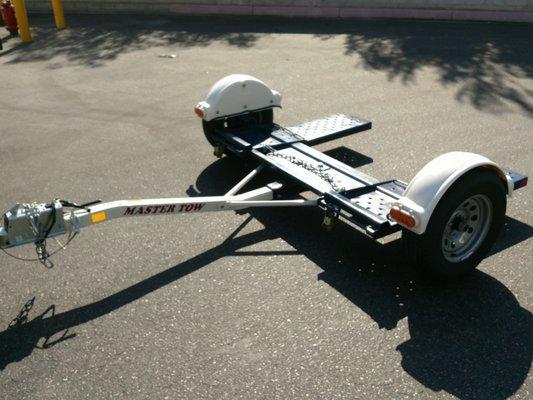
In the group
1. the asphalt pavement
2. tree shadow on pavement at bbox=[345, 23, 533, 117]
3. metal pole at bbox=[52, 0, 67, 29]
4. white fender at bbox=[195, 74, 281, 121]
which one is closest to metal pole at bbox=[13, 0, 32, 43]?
metal pole at bbox=[52, 0, 67, 29]

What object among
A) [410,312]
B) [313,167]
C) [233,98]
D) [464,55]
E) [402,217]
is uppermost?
[233,98]

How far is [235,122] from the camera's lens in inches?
259

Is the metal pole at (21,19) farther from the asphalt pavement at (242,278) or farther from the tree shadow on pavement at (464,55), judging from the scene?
the tree shadow on pavement at (464,55)

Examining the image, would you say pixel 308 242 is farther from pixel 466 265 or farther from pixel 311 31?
pixel 311 31

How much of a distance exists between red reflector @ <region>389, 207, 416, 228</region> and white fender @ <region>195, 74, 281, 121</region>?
2.70 metres

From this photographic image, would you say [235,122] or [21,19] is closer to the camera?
[235,122]

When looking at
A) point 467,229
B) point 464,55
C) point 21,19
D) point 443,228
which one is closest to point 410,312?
point 443,228

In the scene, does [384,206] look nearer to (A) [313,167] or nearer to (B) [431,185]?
(B) [431,185]

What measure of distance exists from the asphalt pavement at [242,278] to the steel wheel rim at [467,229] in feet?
0.78

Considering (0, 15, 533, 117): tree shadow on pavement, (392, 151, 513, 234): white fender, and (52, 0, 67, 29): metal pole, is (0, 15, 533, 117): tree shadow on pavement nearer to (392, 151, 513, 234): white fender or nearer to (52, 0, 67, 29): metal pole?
(52, 0, 67, 29): metal pole

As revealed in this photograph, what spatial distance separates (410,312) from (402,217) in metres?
0.65

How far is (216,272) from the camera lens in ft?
15.1

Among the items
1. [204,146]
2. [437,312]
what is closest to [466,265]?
[437,312]

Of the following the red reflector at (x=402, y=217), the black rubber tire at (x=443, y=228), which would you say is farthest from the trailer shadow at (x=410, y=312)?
the red reflector at (x=402, y=217)
